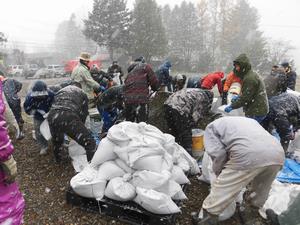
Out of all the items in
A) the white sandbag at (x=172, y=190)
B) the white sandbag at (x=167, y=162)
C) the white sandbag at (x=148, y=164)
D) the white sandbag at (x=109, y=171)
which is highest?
the white sandbag at (x=148, y=164)

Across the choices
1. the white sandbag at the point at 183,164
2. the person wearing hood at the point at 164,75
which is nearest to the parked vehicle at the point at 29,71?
the person wearing hood at the point at 164,75

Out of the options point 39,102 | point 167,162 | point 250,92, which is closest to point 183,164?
point 167,162

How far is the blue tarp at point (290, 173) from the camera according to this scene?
4.43 metres

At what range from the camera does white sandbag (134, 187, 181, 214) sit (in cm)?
312

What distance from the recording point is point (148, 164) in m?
3.42

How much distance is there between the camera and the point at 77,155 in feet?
15.8

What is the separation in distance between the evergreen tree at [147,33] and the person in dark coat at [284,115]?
23.8 meters

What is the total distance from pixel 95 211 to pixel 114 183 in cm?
39

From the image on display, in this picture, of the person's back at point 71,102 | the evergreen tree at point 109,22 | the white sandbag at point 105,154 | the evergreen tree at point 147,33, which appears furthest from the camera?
the evergreen tree at point 109,22

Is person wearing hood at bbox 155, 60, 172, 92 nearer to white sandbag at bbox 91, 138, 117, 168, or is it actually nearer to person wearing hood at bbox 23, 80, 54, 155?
person wearing hood at bbox 23, 80, 54, 155

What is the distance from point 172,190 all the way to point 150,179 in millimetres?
311

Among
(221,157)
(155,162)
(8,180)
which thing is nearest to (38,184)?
(155,162)

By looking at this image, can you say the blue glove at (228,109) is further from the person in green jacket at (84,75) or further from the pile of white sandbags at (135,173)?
the person in green jacket at (84,75)

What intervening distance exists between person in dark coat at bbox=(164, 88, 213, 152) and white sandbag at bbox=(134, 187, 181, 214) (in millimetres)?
1780
